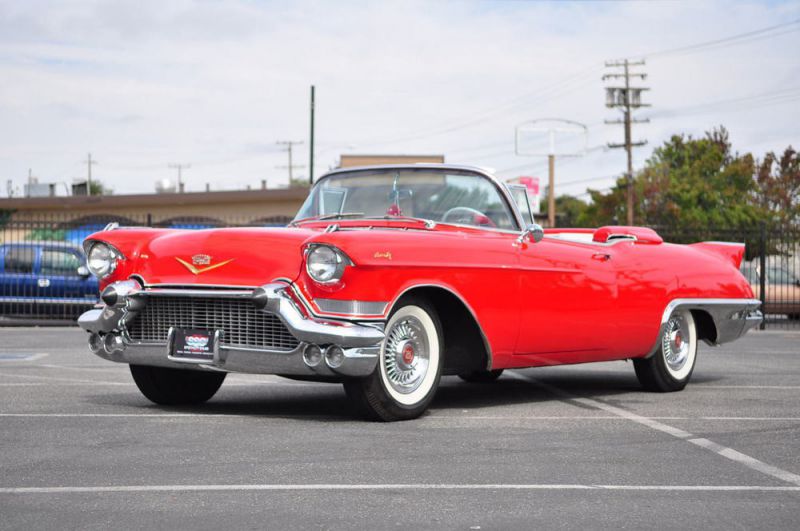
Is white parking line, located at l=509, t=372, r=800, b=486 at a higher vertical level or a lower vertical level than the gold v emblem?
lower

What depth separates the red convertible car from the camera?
727 centimetres

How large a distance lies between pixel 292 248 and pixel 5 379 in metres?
4.10

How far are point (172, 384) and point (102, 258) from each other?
0.99 m

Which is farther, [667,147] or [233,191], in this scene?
[667,147]

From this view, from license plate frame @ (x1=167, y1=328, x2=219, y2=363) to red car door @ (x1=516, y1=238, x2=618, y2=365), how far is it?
7.04 ft

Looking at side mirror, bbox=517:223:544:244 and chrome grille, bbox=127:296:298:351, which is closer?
chrome grille, bbox=127:296:298:351

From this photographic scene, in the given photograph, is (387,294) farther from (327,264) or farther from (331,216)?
(331,216)

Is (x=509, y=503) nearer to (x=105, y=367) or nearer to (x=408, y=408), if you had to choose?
(x=408, y=408)

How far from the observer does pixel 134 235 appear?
26.9ft

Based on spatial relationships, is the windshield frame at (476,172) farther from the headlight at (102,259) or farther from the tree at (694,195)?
the tree at (694,195)

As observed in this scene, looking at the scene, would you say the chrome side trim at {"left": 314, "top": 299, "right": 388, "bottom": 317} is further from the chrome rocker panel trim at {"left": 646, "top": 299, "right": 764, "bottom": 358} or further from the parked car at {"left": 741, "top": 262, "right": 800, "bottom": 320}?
the parked car at {"left": 741, "top": 262, "right": 800, "bottom": 320}

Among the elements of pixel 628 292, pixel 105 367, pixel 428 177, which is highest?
pixel 428 177

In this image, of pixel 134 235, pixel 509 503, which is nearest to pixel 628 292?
pixel 134 235

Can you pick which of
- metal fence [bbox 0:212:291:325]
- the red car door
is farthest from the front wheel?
metal fence [bbox 0:212:291:325]
